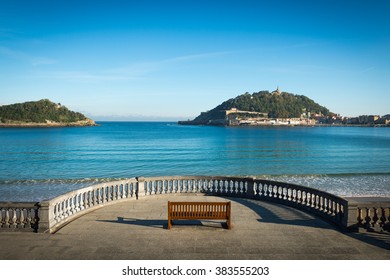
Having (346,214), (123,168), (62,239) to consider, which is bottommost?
(123,168)

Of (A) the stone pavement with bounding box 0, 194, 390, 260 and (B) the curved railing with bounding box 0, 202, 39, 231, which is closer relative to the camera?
(A) the stone pavement with bounding box 0, 194, 390, 260

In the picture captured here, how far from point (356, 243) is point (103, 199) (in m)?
10.2

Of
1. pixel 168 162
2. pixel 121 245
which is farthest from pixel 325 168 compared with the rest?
pixel 121 245

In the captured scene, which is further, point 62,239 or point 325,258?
point 62,239

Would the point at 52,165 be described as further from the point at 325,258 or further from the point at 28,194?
the point at 325,258

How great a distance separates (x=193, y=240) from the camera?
9.14 metres

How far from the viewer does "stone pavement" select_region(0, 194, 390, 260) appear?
8.16 m

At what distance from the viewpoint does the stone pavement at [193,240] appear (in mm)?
8156

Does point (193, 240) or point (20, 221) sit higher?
point (20, 221)

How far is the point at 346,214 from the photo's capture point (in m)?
9.97

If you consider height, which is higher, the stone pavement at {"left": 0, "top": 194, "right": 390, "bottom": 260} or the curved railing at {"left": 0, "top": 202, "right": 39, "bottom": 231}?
the curved railing at {"left": 0, "top": 202, "right": 39, "bottom": 231}

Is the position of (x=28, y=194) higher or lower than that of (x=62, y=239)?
lower

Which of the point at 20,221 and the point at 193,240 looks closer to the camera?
the point at 193,240
